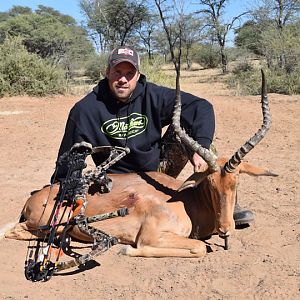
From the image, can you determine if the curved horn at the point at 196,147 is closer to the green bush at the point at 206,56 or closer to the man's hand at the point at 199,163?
the man's hand at the point at 199,163

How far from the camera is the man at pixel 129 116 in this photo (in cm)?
499

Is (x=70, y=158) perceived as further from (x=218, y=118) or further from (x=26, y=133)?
(x=218, y=118)

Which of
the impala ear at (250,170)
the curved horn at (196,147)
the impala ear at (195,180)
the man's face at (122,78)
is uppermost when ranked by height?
the man's face at (122,78)

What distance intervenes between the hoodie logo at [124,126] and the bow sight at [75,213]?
24 centimetres

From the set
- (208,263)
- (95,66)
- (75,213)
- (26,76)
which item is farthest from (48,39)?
(208,263)

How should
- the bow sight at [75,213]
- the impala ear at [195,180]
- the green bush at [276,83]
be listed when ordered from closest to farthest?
the bow sight at [75,213] < the impala ear at [195,180] < the green bush at [276,83]

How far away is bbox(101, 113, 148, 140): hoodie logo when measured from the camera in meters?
5.09

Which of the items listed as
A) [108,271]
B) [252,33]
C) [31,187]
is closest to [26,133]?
[31,187]

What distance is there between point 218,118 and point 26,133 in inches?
171

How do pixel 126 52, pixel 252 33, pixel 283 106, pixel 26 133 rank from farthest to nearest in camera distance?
pixel 252 33 → pixel 283 106 → pixel 26 133 → pixel 126 52

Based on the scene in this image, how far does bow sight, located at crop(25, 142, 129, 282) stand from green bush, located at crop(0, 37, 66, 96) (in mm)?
12053

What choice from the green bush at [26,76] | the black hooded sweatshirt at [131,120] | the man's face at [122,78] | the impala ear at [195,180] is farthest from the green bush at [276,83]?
the impala ear at [195,180]

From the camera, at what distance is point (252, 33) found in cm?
2947

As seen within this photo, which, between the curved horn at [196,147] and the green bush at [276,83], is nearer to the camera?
the curved horn at [196,147]
